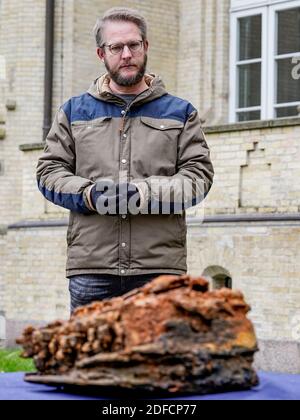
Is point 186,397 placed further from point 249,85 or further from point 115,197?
point 249,85

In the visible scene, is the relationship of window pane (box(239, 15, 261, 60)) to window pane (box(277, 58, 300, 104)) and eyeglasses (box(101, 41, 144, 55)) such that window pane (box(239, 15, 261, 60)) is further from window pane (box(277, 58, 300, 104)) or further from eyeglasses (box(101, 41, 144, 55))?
eyeglasses (box(101, 41, 144, 55))

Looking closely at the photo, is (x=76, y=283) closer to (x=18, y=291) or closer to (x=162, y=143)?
(x=162, y=143)

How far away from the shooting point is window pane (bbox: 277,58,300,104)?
16094 millimetres

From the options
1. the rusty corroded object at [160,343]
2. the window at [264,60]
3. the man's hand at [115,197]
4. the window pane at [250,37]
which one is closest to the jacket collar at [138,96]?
the man's hand at [115,197]

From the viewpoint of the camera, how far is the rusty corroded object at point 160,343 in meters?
3.63

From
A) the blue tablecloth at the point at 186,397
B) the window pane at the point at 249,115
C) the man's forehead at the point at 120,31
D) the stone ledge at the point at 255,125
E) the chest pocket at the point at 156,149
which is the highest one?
the window pane at the point at 249,115

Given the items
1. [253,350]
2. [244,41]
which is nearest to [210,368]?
[253,350]

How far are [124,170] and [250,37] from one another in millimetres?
12054

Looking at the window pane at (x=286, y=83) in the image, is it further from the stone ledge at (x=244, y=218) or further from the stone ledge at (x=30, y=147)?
the stone ledge at (x=30, y=147)

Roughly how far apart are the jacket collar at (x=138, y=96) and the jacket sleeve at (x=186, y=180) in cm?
17

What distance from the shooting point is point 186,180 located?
4.93 metres

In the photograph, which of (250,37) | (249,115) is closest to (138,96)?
(249,115)

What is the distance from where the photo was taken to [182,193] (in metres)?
4.89
